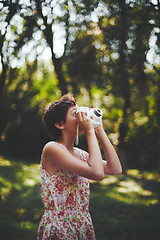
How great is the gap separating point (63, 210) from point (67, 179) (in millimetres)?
178

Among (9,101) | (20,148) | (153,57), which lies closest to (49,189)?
(153,57)

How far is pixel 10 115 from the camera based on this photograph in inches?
155

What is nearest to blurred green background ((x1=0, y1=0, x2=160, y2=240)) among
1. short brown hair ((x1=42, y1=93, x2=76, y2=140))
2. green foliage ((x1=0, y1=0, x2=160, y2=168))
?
green foliage ((x1=0, y1=0, x2=160, y2=168))

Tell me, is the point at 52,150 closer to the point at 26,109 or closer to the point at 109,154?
the point at 109,154

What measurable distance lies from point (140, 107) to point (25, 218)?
2.51 meters

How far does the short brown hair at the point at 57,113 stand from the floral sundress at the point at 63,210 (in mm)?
265

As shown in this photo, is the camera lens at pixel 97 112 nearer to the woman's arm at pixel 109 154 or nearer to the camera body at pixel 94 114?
the camera body at pixel 94 114

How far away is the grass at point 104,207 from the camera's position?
2.88 meters

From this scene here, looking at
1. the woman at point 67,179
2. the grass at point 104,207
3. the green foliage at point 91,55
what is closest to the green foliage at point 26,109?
the green foliage at point 91,55

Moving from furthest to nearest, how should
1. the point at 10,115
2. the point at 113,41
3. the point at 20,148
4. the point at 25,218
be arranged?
the point at 20,148 < the point at 10,115 < the point at 25,218 < the point at 113,41

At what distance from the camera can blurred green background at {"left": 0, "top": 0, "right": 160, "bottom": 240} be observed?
8.74 feet

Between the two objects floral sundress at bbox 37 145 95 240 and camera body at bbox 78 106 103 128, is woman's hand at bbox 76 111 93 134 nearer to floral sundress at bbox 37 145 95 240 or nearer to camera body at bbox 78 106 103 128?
camera body at bbox 78 106 103 128

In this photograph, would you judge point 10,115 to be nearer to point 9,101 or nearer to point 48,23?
point 9,101

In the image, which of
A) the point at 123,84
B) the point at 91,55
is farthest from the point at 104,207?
the point at 91,55
